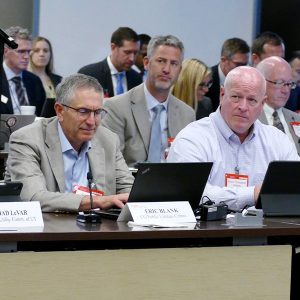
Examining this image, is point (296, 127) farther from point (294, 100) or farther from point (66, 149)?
point (66, 149)

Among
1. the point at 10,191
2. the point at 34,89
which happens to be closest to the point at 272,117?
the point at 34,89

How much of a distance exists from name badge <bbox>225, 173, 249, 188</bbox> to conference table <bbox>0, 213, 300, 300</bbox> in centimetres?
78

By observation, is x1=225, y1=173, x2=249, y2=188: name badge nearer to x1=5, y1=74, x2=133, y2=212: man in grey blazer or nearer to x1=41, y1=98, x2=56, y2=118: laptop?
x1=5, y1=74, x2=133, y2=212: man in grey blazer

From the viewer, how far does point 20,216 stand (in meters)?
3.56

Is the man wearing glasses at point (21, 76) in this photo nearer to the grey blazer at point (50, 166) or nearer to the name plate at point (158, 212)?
the grey blazer at point (50, 166)

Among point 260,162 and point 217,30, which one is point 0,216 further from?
point 217,30

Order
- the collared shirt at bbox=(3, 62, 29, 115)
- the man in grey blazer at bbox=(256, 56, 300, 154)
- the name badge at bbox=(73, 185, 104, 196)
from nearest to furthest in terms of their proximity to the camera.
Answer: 1. the name badge at bbox=(73, 185, 104, 196)
2. the man in grey blazer at bbox=(256, 56, 300, 154)
3. the collared shirt at bbox=(3, 62, 29, 115)

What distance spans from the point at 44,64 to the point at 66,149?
5.16 meters

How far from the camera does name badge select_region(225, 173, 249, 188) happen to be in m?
4.83

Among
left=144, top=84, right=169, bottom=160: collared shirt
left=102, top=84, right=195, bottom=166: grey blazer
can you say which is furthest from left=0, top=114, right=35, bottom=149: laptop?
left=144, top=84, right=169, bottom=160: collared shirt

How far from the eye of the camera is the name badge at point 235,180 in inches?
190

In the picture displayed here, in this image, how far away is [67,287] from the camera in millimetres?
3527

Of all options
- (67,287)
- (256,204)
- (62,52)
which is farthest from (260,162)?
(62,52)

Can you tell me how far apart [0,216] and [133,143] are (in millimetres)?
3131
